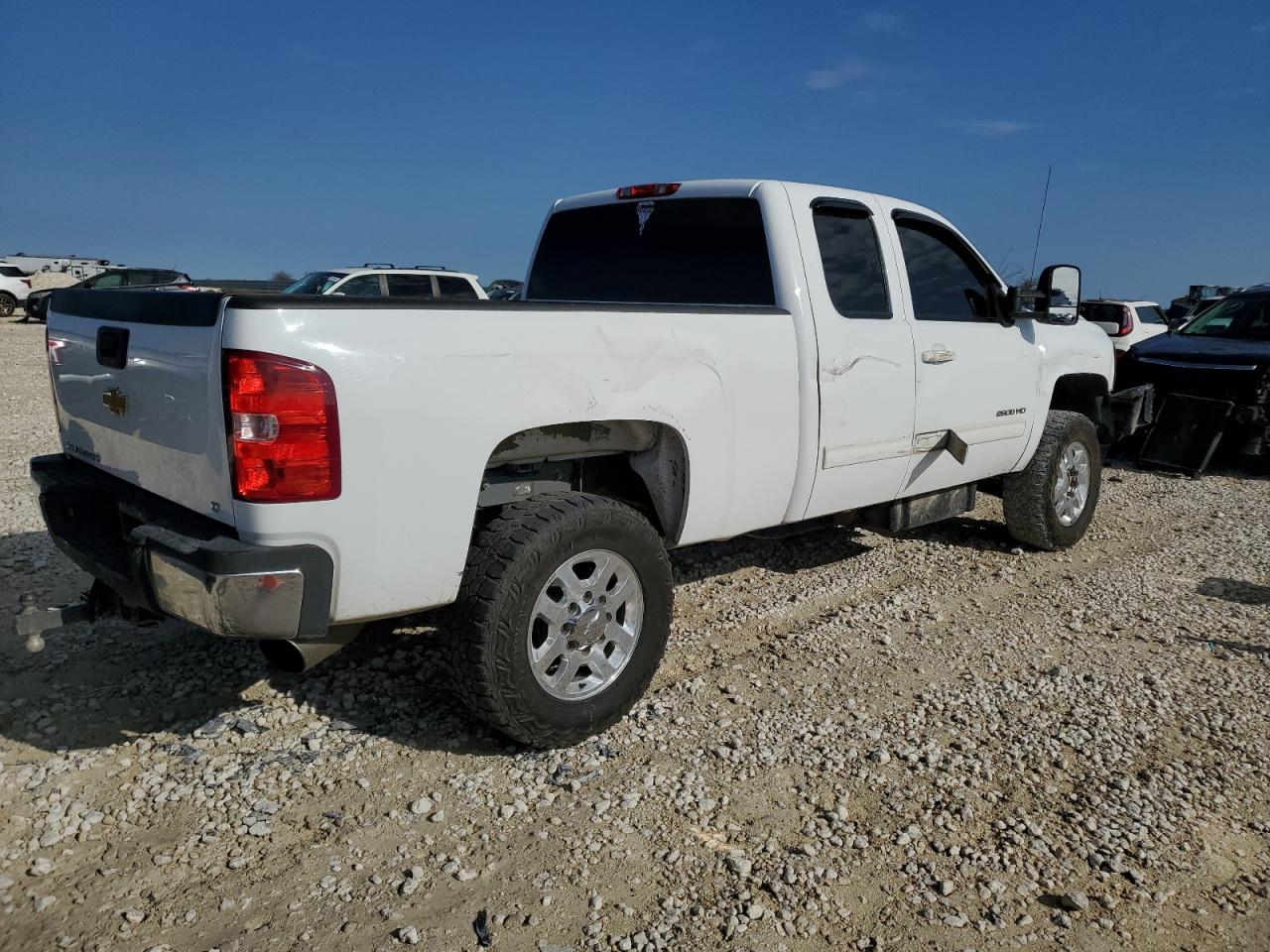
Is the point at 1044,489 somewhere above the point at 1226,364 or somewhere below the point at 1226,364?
below

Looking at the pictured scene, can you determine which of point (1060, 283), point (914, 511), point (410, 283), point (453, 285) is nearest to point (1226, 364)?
point (1060, 283)

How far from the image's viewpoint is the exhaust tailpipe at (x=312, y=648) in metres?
2.97

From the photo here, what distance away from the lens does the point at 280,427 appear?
2.59m

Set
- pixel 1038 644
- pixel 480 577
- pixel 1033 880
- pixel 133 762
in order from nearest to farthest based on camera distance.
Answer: pixel 1033 880 → pixel 480 577 → pixel 133 762 → pixel 1038 644

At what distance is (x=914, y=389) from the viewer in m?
4.57

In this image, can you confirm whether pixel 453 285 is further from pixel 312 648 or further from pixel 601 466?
pixel 312 648

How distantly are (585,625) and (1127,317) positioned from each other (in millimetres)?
13583

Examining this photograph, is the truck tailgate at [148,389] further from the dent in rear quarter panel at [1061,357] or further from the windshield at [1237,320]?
the windshield at [1237,320]

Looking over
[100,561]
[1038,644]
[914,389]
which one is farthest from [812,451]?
[100,561]

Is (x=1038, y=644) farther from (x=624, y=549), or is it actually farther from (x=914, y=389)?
(x=624, y=549)

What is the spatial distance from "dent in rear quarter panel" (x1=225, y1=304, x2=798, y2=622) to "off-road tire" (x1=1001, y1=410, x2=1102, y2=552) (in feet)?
9.73

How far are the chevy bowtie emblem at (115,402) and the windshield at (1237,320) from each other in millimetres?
10031

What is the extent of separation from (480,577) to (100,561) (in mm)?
1302

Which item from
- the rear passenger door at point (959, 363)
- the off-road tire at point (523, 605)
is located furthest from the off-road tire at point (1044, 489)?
the off-road tire at point (523, 605)
